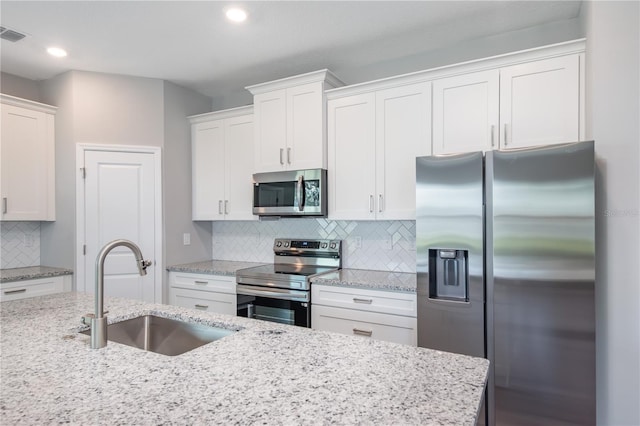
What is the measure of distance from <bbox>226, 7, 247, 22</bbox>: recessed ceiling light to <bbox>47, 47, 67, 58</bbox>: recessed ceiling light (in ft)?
4.91

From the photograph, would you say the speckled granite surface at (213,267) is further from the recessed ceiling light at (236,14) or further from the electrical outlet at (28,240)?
the recessed ceiling light at (236,14)

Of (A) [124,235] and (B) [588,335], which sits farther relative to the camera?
(A) [124,235]

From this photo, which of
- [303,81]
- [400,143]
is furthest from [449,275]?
[303,81]

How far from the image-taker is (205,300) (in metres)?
3.34

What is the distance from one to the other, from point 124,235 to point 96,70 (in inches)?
59.0

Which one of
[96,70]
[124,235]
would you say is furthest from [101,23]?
[124,235]

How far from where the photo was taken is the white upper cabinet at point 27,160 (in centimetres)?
310

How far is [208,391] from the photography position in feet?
3.03

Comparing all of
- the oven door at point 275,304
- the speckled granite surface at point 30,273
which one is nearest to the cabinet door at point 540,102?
the oven door at point 275,304

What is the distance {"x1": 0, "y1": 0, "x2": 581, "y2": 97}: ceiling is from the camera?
230cm

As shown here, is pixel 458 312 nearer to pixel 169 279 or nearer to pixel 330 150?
pixel 330 150

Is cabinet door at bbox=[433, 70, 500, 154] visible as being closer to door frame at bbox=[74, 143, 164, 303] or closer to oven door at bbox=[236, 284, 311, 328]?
oven door at bbox=[236, 284, 311, 328]

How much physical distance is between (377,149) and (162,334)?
1.93 metres

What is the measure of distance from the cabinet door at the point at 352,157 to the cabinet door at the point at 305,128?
0.08 metres
